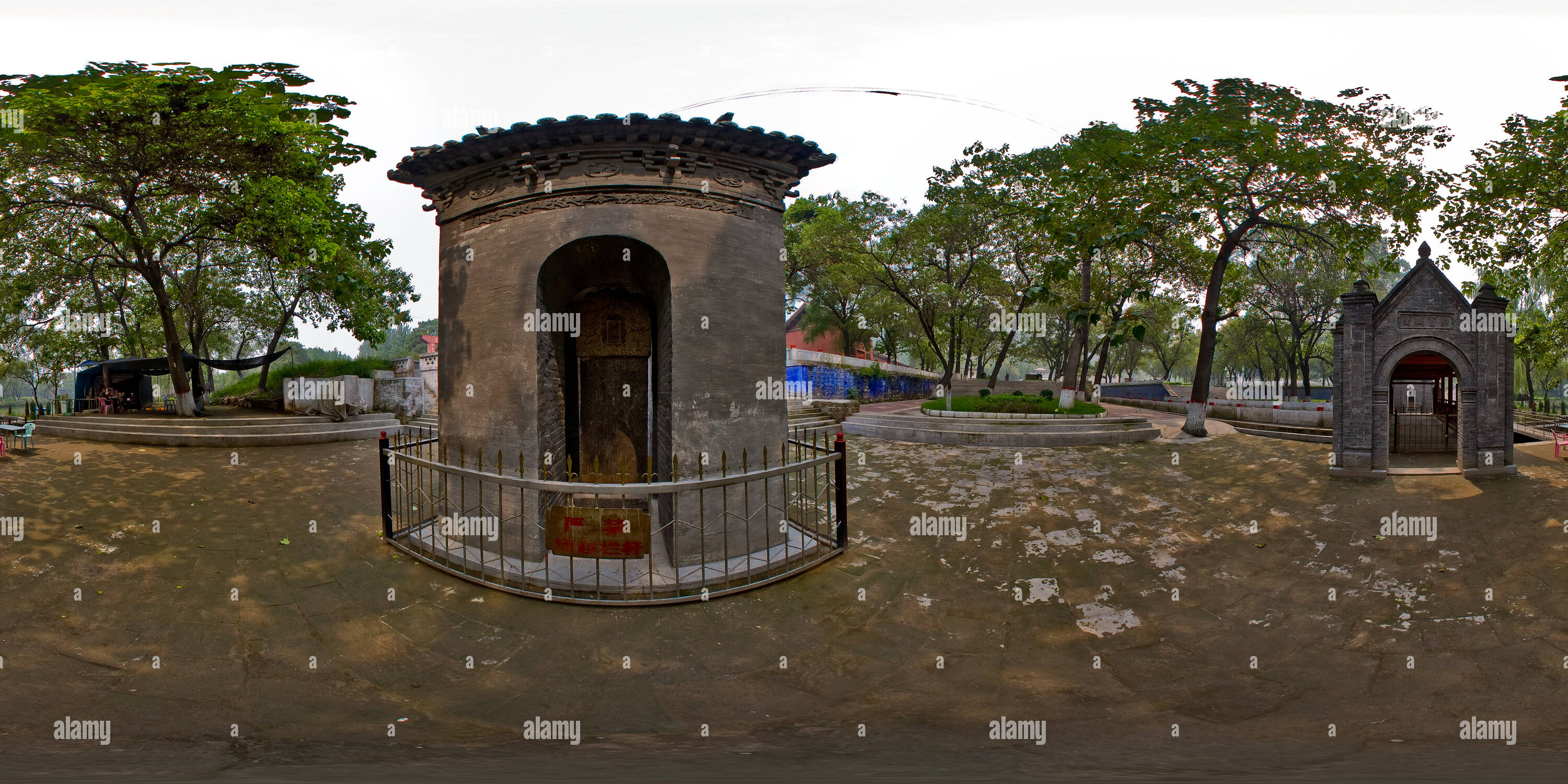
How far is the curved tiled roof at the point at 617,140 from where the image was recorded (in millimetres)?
7336

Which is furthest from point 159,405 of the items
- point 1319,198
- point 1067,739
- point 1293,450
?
point 1319,198

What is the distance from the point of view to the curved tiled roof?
734 cm

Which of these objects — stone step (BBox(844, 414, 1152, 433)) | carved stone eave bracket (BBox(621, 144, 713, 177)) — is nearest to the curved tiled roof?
carved stone eave bracket (BBox(621, 144, 713, 177))

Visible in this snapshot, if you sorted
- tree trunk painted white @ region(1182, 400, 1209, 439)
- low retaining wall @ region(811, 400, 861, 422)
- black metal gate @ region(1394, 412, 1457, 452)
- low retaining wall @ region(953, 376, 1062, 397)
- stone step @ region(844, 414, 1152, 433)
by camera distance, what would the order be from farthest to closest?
low retaining wall @ region(953, 376, 1062, 397)
low retaining wall @ region(811, 400, 861, 422)
tree trunk painted white @ region(1182, 400, 1209, 439)
stone step @ region(844, 414, 1152, 433)
black metal gate @ region(1394, 412, 1457, 452)

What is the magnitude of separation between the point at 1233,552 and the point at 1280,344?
3923cm

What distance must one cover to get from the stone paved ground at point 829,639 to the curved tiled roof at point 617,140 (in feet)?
16.8

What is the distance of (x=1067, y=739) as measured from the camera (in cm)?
460

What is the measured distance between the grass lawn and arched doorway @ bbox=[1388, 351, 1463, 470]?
718cm

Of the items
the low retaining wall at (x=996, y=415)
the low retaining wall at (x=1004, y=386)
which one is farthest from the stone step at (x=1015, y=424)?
the low retaining wall at (x=1004, y=386)

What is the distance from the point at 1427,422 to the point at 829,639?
71.0 ft

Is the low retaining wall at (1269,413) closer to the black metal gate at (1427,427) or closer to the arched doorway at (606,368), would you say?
the black metal gate at (1427,427)

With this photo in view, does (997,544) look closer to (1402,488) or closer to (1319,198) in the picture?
(1402,488)

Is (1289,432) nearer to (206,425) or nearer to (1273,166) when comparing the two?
(1273,166)

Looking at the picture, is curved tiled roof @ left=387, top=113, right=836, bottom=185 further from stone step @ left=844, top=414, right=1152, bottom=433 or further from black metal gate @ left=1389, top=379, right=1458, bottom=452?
black metal gate @ left=1389, top=379, right=1458, bottom=452
